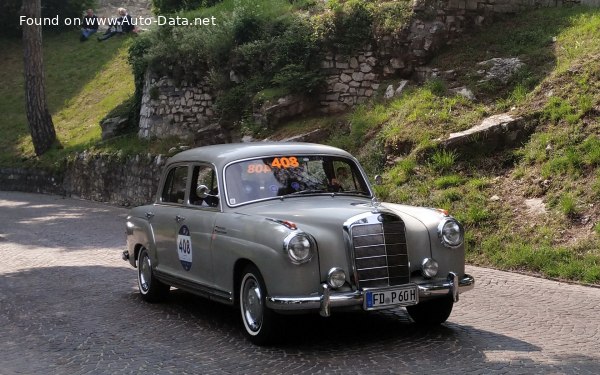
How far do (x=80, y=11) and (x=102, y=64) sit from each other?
601 cm

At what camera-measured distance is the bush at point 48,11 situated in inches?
1553

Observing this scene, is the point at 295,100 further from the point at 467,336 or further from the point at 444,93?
the point at 467,336

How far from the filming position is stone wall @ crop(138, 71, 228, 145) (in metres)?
23.0

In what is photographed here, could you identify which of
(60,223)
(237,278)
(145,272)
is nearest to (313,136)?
(60,223)

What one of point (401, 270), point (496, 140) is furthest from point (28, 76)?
point (401, 270)

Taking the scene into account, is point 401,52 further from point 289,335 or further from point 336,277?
point 336,277

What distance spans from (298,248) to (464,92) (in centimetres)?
1032

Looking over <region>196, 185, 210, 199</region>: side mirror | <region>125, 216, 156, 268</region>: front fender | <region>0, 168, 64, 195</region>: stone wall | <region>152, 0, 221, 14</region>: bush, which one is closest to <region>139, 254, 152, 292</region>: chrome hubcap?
<region>125, 216, 156, 268</region>: front fender

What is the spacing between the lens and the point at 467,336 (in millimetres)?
7805

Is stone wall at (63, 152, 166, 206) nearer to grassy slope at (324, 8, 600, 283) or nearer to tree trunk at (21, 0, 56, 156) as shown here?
tree trunk at (21, 0, 56, 156)

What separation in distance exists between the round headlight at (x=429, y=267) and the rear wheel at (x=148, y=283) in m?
3.35

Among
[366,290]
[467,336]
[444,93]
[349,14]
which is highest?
[349,14]

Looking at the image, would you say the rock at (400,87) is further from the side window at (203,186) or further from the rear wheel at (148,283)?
the side window at (203,186)

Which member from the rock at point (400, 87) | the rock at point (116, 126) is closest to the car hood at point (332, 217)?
the rock at point (400, 87)
